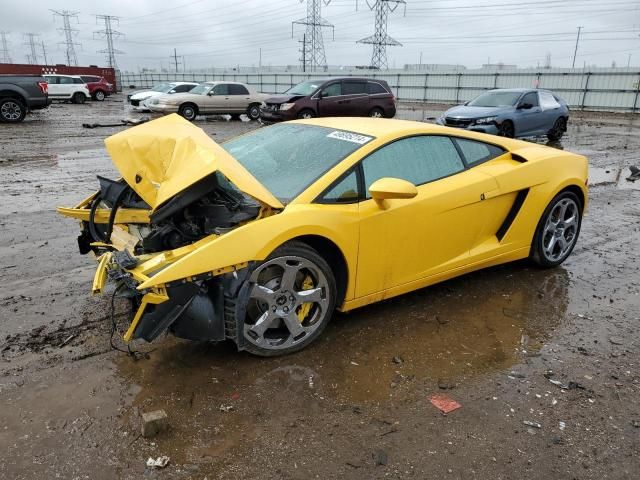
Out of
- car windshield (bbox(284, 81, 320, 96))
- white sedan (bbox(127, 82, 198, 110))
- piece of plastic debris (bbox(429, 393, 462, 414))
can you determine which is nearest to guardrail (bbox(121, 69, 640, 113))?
white sedan (bbox(127, 82, 198, 110))

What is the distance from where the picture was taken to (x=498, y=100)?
13.7 meters

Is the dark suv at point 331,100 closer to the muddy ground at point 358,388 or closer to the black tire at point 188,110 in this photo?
the black tire at point 188,110

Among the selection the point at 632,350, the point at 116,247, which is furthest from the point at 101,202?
the point at 632,350

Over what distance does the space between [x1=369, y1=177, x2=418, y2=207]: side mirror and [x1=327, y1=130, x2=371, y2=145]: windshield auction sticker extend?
1.62ft

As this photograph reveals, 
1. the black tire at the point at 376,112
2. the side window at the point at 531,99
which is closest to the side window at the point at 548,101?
the side window at the point at 531,99

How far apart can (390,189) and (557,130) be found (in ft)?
44.3

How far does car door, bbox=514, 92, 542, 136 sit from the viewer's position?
43.3 feet

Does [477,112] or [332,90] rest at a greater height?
[332,90]

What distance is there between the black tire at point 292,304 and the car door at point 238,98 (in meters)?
19.4

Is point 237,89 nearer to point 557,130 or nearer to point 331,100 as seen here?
point 331,100

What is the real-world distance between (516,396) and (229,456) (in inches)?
65.5

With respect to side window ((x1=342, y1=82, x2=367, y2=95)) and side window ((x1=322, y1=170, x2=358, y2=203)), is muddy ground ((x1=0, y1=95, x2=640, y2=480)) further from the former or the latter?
side window ((x1=342, y1=82, x2=367, y2=95))

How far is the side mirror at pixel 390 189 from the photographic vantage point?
3213 millimetres

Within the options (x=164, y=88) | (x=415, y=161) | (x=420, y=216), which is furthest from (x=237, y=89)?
(x=420, y=216)
